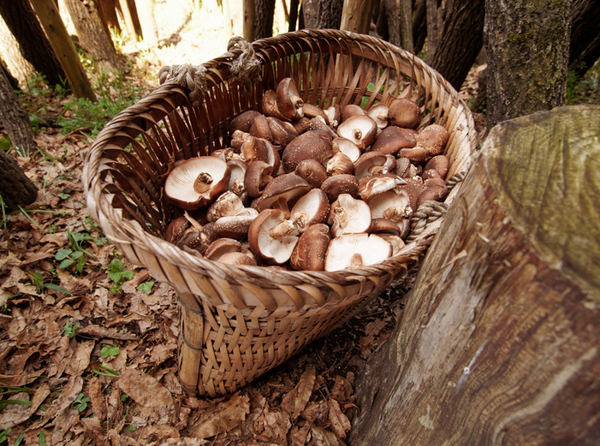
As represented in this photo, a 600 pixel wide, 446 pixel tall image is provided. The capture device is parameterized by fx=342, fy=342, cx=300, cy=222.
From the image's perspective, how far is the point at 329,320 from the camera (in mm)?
1924


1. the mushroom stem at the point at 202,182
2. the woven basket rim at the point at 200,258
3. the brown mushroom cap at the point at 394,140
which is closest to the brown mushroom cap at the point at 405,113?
the brown mushroom cap at the point at 394,140

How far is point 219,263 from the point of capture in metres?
1.17

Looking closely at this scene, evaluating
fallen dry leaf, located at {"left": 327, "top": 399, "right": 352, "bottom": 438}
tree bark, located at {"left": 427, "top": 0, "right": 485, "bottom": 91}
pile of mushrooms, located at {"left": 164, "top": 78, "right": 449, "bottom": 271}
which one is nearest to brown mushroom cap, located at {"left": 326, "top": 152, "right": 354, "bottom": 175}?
pile of mushrooms, located at {"left": 164, "top": 78, "right": 449, "bottom": 271}

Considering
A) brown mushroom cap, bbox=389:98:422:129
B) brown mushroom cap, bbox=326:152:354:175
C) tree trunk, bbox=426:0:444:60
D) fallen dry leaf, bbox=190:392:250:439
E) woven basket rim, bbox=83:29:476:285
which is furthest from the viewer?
tree trunk, bbox=426:0:444:60

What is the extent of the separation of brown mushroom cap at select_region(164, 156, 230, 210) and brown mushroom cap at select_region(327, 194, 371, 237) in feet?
2.39

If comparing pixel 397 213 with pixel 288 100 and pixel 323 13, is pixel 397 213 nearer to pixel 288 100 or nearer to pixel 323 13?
pixel 288 100

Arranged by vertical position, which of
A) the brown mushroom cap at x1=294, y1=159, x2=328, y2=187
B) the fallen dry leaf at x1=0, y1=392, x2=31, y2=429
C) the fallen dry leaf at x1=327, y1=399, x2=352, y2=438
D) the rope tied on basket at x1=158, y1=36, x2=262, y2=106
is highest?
the rope tied on basket at x1=158, y1=36, x2=262, y2=106

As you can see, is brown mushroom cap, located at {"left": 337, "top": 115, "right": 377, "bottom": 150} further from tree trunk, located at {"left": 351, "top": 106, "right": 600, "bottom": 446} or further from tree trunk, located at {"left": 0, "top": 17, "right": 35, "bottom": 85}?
tree trunk, located at {"left": 0, "top": 17, "right": 35, "bottom": 85}

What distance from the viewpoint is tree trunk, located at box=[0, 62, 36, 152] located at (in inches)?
125

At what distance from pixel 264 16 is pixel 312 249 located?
439 centimetres

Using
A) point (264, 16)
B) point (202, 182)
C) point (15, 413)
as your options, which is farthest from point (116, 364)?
point (264, 16)

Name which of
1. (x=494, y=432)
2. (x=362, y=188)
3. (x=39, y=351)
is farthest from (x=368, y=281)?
(x=39, y=351)

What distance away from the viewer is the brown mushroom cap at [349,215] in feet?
6.48

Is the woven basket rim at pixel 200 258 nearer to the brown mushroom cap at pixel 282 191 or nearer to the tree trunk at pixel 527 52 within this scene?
the brown mushroom cap at pixel 282 191
